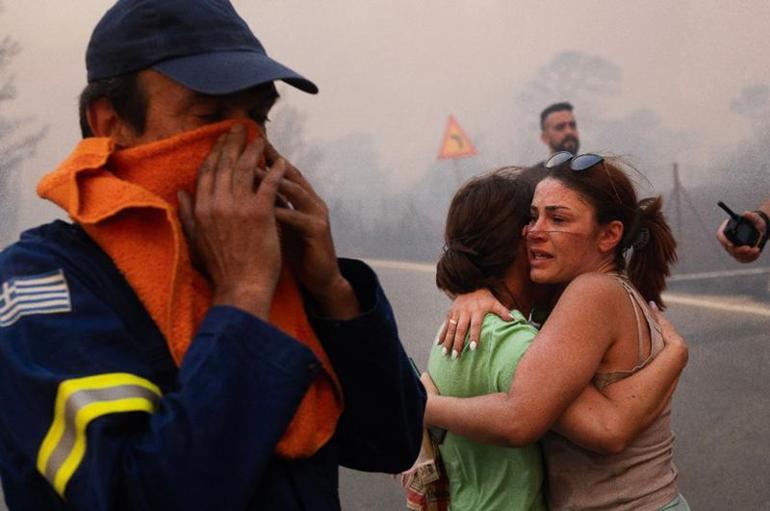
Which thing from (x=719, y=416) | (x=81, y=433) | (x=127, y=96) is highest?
(x=127, y=96)

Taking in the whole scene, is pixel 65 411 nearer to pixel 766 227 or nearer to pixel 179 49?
pixel 179 49

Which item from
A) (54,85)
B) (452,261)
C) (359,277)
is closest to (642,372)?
(452,261)

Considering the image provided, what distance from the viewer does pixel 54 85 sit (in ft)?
13.2

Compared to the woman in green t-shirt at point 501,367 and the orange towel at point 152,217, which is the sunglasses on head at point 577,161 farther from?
the orange towel at point 152,217

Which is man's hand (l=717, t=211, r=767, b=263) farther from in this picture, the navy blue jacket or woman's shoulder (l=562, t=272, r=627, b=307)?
the navy blue jacket

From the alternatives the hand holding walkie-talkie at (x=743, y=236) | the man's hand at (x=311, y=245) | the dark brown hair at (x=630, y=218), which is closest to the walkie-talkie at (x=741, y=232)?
the hand holding walkie-talkie at (x=743, y=236)

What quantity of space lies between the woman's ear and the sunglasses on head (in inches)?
5.2

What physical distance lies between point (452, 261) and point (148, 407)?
1.18 meters

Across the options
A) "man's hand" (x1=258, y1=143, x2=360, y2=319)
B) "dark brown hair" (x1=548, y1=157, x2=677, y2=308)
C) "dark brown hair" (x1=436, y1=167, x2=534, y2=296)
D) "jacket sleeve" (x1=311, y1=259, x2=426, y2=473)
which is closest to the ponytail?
"dark brown hair" (x1=548, y1=157, x2=677, y2=308)

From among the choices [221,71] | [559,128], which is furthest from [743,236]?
[221,71]

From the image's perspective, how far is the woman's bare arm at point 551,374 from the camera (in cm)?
175

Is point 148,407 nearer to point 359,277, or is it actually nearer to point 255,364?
point 255,364

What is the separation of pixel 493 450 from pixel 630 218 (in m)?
0.58

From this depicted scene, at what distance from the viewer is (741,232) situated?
278 cm
